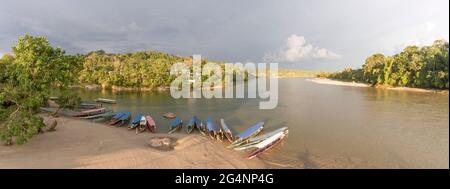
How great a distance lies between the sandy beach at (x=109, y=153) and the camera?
11680mm

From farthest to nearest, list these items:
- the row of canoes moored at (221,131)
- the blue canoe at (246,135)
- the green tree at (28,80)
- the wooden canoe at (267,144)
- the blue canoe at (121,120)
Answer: the blue canoe at (121,120), the blue canoe at (246,135), the row of canoes moored at (221,131), the wooden canoe at (267,144), the green tree at (28,80)

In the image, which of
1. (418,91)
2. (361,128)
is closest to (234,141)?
(361,128)

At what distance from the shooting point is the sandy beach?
11.7 meters

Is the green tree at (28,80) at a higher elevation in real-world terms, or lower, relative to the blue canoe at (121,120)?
higher

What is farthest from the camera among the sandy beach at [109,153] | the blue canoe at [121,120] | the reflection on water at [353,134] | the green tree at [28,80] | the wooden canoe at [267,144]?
the blue canoe at [121,120]

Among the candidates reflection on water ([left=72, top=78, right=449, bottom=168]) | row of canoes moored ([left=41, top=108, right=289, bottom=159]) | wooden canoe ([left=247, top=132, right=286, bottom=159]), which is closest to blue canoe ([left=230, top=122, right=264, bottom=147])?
row of canoes moored ([left=41, top=108, right=289, bottom=159])

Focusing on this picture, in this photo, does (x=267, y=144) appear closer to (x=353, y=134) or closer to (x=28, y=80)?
(x=353, y=134)

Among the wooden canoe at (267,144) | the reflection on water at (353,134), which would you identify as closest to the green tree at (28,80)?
the reflection on water at (353,134)

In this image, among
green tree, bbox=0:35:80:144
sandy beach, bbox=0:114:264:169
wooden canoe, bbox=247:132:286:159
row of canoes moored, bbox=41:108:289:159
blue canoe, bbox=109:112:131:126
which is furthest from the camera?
blue canoe, bbox=109:112:131:126

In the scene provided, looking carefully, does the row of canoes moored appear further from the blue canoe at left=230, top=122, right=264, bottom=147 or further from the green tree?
the green tree

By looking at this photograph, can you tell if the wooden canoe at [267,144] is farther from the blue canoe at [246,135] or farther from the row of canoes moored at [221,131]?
the blue canoe at [246,135]
